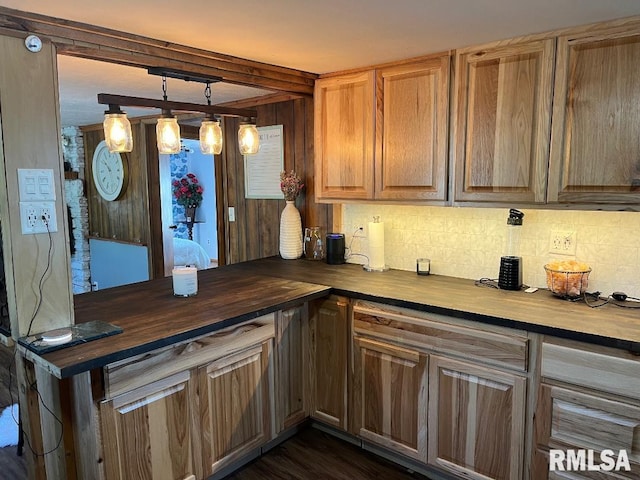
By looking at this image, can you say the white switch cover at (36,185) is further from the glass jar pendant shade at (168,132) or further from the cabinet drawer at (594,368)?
the cabinet drawer at (594,368)

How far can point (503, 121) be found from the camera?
2.18m

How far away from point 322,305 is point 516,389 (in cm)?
105

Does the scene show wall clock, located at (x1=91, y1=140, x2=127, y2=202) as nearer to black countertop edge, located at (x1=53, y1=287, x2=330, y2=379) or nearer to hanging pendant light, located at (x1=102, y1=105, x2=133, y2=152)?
hanging pendant light, located at (x1=102, y1=105, x2=133, y2=152)

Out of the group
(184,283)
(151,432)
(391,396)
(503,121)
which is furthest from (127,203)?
(503,121)

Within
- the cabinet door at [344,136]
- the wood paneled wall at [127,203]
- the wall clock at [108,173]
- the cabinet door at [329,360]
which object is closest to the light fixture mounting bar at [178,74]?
the cabinet door at [344,136]

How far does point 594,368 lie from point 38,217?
2.18 metres

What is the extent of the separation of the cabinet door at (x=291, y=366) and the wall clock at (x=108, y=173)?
318cm

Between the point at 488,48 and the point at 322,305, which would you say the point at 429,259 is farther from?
the point at 488,48

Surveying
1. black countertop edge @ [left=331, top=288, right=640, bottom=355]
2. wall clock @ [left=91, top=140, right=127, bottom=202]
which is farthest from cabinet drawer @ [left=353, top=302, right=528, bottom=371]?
wall clock @ [left=91, top=140, right=127, bottom=202]

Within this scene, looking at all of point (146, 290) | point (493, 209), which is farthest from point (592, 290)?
point (146, 290)

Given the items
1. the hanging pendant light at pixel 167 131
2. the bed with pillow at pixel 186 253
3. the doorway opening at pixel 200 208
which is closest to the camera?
the hanging pendant light at pixel 167 131

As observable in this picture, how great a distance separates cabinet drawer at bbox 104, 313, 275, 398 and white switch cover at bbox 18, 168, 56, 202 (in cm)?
70

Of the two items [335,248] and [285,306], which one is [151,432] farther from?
[335,248]

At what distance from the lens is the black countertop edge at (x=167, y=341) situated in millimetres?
1497
